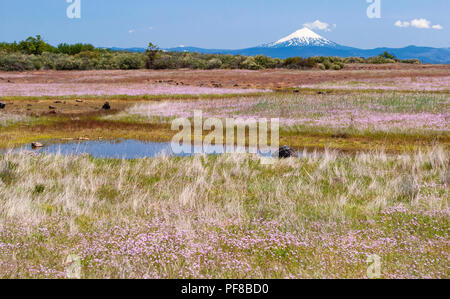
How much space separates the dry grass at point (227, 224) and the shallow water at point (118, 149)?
610 centimetres

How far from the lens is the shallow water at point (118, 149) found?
65.0ft

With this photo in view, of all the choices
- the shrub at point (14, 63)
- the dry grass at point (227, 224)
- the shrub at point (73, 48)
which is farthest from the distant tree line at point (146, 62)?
the dry grass at point (227, 224)

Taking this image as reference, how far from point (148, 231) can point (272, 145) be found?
15.0 m

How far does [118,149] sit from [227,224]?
574 inches

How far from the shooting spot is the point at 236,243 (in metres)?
7.15

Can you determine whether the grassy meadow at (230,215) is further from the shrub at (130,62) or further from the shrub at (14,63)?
the shrub at (130,62)

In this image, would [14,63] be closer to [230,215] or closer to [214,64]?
[214,64]

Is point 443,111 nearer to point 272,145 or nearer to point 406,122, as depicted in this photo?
point 406,122

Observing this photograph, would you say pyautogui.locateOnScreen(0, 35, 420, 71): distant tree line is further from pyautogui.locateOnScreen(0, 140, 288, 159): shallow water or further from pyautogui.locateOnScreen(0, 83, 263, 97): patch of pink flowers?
pyautogui.locateOnScreen(0, 140, 288, 159): shallow water

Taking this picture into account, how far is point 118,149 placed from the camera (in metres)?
21.3

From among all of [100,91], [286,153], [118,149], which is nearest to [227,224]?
[286,153]

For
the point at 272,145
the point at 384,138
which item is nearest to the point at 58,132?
the point at 272,145

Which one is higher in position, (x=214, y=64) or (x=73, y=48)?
(x=73, y=48)

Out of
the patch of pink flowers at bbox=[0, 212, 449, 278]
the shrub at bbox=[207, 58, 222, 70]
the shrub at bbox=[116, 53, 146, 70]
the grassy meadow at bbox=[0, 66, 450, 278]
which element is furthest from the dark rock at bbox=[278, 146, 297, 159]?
the shrub at bbox=[116, 53, 146, 70]
